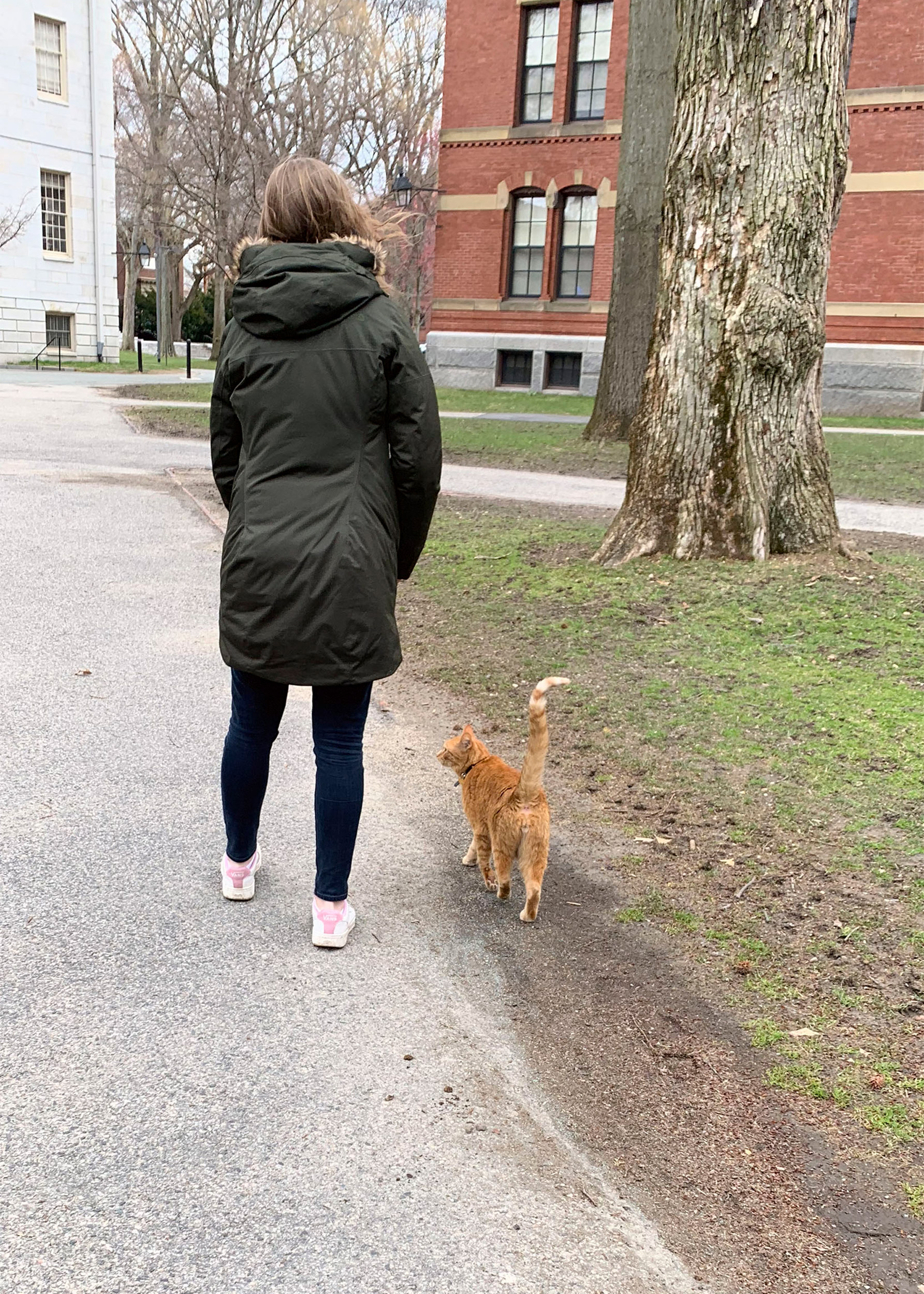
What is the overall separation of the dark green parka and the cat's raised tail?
1.48ft

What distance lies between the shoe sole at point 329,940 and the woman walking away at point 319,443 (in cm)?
66

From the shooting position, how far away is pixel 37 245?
122 ft

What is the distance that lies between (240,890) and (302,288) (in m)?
1.85

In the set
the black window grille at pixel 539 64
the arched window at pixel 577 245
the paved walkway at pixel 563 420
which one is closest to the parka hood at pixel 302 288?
the paved walkway at pixel 563 420

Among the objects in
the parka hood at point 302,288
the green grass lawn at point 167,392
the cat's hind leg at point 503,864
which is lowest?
the cat's hind leg at point 503,864

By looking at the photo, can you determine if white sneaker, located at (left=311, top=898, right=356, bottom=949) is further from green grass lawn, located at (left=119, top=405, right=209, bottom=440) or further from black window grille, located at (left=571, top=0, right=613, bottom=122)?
black window grille, located at (left=571, top=0, right=613, bottom=122)

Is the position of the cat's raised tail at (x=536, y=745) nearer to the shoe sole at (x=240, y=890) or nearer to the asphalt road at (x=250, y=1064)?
the asphalt road at (x=250, y=1064)

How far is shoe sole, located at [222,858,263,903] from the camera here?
3.54 metres

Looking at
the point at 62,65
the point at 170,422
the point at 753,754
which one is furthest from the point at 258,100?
the point at 753,754

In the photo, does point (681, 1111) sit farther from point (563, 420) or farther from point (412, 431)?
point (563, 420)

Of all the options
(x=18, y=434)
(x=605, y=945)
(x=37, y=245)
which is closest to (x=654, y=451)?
(x=605, y=945)

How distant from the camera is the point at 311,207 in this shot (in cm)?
300

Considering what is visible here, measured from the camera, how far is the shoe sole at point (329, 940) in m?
3.29

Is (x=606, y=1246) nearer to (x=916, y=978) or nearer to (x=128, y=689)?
(x=916, y=978)
